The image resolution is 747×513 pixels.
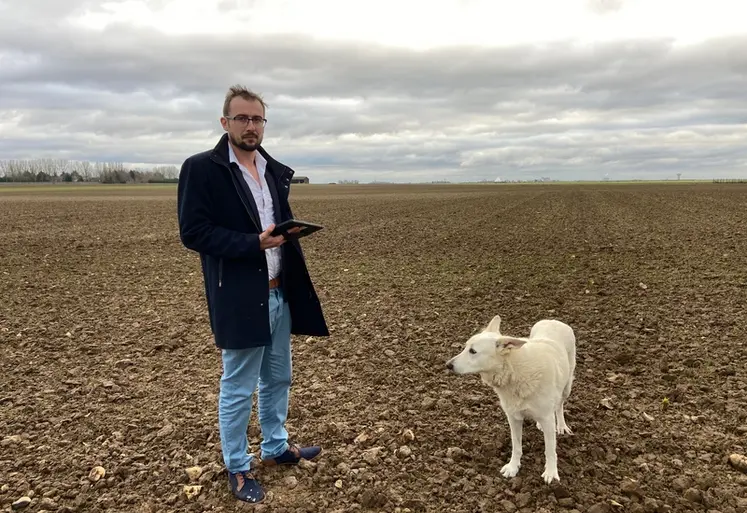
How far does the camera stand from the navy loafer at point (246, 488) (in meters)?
4.58

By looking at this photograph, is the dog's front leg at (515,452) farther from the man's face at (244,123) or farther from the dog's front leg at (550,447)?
the man's face at (244,123)

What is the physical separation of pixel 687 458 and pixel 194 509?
4.66 metres

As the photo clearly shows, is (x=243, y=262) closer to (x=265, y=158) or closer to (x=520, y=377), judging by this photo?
(x=265, y=158)

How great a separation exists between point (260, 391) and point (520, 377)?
2467 mm

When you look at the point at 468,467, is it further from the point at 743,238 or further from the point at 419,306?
the point at 743,238

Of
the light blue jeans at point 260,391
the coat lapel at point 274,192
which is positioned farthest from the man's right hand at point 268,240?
the light blue jeans at point 260,391

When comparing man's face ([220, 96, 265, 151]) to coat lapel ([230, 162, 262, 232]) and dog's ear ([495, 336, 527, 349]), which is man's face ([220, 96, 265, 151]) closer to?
coat lapel ([230, 162, 262, 232])

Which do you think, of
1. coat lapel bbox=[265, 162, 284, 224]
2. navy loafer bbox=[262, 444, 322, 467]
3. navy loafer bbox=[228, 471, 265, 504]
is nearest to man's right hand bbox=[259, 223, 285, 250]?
coat lapel bbox=[265, 162, 284, 224]

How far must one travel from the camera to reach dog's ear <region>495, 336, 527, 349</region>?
4.91 meters

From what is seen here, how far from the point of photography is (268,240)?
4.09 meters

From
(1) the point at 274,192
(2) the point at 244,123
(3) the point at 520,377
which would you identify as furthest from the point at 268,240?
(3) the point at 520,377

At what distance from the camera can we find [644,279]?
12.6 m

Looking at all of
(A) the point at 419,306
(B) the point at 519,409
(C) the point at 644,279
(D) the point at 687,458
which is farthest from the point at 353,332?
(C) the point at 644,279

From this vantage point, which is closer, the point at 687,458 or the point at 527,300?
the point at 687,458
